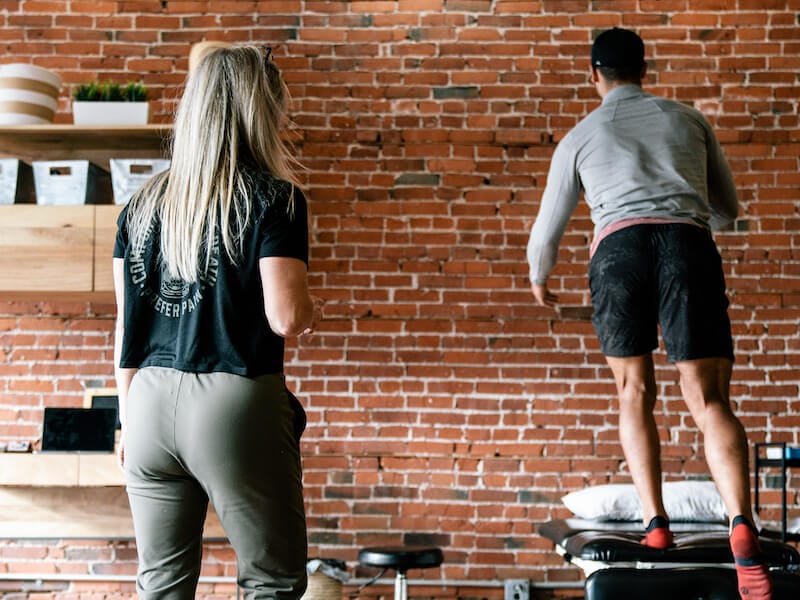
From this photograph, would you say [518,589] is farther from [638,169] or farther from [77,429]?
[638,169]

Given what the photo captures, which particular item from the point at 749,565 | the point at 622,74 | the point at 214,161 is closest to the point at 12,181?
the point at 214,161

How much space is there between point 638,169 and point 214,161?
4.43 ft

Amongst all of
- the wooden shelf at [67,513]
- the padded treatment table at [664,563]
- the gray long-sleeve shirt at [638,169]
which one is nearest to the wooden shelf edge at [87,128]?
the wooden shelf at [67,513]

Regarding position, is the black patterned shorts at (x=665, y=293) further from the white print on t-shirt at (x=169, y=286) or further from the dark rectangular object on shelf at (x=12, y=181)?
the dark rectangular object on shelf at (x=12, y=181)

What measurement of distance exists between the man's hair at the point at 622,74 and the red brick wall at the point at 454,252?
4.57 ft

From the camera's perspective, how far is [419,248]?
4.26 meters

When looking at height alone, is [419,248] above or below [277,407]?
above

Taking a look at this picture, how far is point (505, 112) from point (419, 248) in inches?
29.3

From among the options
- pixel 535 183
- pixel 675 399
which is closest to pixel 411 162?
pixel 535 183

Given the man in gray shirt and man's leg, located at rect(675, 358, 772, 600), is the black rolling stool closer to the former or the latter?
the man in gray shirt

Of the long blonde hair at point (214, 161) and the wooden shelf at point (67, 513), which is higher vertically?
the long blonde hair at point (214, 161)

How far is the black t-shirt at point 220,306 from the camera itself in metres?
A: 1.75

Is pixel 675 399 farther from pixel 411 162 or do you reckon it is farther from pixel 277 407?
pixel 277 407

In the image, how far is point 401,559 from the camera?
11.0 feet
